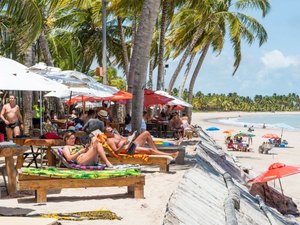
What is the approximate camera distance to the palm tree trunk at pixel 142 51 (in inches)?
529

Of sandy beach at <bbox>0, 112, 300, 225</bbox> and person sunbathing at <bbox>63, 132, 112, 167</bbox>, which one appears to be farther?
person sunbathing at <bbox>63, 132, 112, 167</bbox>

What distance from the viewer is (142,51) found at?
1355 cm

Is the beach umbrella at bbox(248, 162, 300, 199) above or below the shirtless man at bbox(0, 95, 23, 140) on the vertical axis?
below

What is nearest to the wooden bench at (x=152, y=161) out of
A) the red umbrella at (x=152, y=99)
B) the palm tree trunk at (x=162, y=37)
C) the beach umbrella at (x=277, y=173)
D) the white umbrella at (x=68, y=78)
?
the beach umbrella at (x=277, y=173)

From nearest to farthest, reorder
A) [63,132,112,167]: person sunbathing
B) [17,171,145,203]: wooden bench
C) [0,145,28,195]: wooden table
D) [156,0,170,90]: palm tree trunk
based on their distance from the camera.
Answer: [17,171,145,203]: wooden bench < [0,145,28,195]: wooden table < [63,132,112,167]: person sunbathing < [156,0,170,90]: palm tree trunk

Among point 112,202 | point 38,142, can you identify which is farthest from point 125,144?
point 112,202

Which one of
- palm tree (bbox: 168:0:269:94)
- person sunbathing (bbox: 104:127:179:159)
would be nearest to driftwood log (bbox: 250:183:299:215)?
person sunbathing (bbox: 104:127:179:159)

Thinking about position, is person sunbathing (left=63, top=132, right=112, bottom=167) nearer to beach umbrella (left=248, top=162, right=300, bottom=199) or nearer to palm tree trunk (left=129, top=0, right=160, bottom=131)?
beach umbrella (left=248, top=162, right=300, bottom=199)

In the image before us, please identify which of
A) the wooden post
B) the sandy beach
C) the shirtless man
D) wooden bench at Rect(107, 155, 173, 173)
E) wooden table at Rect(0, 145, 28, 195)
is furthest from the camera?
the shirtless man

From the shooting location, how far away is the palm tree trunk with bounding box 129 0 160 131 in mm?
13430

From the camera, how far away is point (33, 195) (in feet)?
26.5

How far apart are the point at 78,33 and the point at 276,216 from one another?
25.4 metres

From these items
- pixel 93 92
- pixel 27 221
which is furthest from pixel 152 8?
pixel 27 221

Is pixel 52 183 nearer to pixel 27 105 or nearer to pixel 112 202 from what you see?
pixel 112 202
